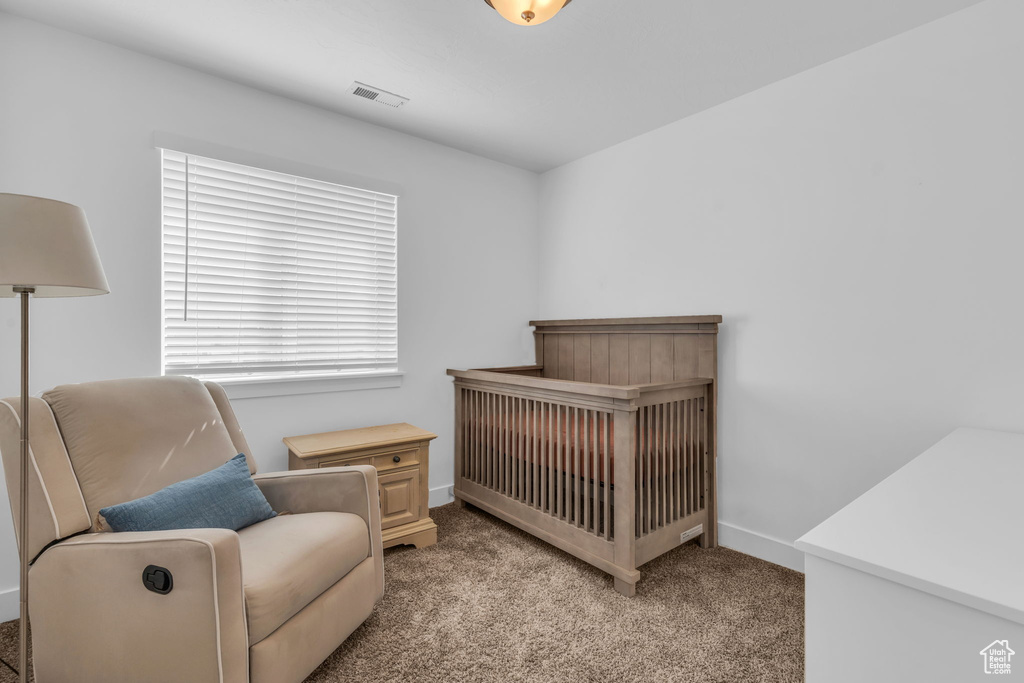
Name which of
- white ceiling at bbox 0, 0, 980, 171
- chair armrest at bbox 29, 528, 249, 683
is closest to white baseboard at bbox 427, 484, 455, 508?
chair armrest at bbox 29, 528, 249, 683

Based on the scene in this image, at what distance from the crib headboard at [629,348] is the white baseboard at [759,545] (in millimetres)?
785

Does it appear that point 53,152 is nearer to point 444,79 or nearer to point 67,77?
point 67,77

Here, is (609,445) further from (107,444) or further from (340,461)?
(107,444)

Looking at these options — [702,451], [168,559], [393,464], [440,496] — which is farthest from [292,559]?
[702,451]

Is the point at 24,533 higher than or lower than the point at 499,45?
lower

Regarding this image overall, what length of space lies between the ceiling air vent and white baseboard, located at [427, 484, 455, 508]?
2.25 m

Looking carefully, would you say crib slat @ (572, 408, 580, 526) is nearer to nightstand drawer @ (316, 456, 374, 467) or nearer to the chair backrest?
nightstand drawer @ (316, 456, 374, 467)

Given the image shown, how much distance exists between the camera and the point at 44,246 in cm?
123

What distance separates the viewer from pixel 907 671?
0.71 meters

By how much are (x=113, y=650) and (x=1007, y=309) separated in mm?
2988

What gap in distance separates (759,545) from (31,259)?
2.95 metres

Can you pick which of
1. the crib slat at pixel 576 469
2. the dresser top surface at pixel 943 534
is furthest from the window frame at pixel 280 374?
the dresser top surface at pixel 943 534

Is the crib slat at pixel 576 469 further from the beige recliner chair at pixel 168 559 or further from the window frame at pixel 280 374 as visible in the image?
the window frame at pixel 280 374

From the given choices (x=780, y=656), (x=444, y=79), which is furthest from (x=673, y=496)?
(x=444, y=79)
